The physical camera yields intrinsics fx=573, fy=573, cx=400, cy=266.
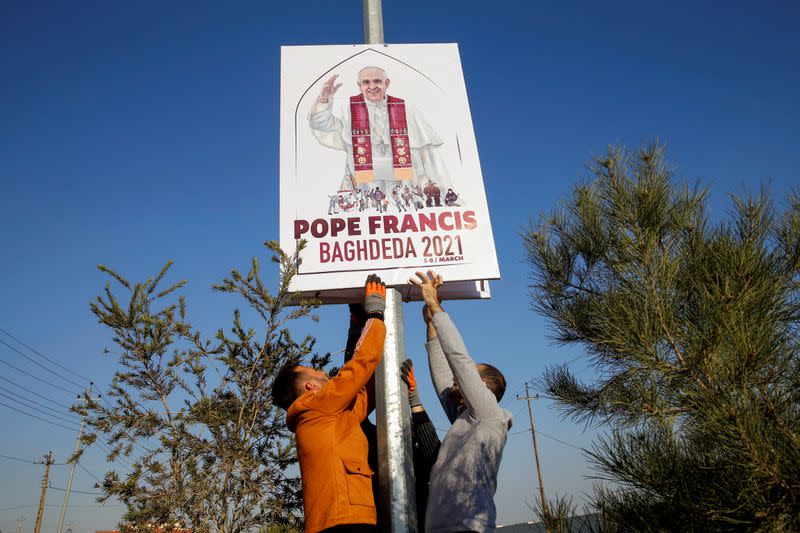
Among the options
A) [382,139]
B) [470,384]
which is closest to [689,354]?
[470,384]

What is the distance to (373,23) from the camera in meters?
3.53

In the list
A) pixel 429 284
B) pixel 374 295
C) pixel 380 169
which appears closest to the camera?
pixel 374 295

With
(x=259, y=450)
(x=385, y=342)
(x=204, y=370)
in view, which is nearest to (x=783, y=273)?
(x=385, y=342)

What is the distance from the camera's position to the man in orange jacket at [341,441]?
228 centimetres

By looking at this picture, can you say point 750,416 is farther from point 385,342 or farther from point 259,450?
point 259,450

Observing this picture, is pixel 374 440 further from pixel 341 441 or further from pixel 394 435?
pixel 394 435

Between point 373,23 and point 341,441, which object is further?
point 373,23

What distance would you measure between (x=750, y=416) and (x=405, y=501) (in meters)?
1.35

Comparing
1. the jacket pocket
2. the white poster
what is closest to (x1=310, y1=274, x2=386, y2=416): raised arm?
the jacket pocket

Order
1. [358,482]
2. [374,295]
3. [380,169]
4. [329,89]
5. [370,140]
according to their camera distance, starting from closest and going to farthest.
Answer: [358,482]
[374,295]
[380,169]
[370,140]
[329,89]

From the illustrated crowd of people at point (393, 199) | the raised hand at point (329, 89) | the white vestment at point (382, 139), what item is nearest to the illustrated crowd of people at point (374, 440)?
the illustrated crowd of people at point (393, 199)

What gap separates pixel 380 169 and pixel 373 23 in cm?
102

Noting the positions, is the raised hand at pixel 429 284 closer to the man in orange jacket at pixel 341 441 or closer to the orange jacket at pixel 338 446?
the man in orange jacket at pixel 341 441

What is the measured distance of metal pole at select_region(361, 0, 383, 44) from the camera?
352cm
